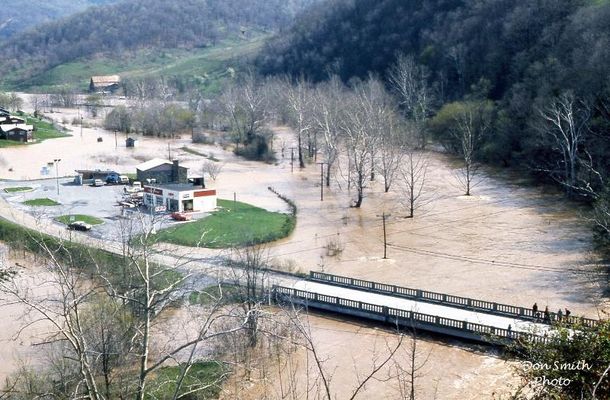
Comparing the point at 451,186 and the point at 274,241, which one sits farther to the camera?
the point at 451,186

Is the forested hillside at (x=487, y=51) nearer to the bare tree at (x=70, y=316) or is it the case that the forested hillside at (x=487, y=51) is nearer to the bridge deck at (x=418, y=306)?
the bridge deck at (x=418, y=306)

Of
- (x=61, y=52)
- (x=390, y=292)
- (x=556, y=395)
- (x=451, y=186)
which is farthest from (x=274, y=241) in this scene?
(x=61, y=52)

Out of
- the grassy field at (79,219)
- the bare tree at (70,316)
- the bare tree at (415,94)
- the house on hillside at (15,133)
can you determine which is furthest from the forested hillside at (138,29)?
the bare tree at (70,316)

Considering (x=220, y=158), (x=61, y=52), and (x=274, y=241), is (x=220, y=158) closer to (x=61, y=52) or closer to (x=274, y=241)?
(x=274, y=241)

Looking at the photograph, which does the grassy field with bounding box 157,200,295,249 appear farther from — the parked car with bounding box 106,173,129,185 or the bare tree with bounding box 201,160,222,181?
the parked car with bounding box 106,173,129,185

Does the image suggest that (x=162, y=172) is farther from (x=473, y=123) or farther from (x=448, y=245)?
(x=473, y=123)

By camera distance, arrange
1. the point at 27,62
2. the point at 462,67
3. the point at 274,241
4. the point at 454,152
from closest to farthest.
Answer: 1. the point at 274,241
2. the point at 454,152
3. the point at 462,67
4. the point at 27,62

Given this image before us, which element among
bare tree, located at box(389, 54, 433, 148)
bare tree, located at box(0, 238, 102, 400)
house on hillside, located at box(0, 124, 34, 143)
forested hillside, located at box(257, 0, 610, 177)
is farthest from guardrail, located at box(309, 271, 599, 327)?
house on hillside, located at box(0, 124, 34, 143)
